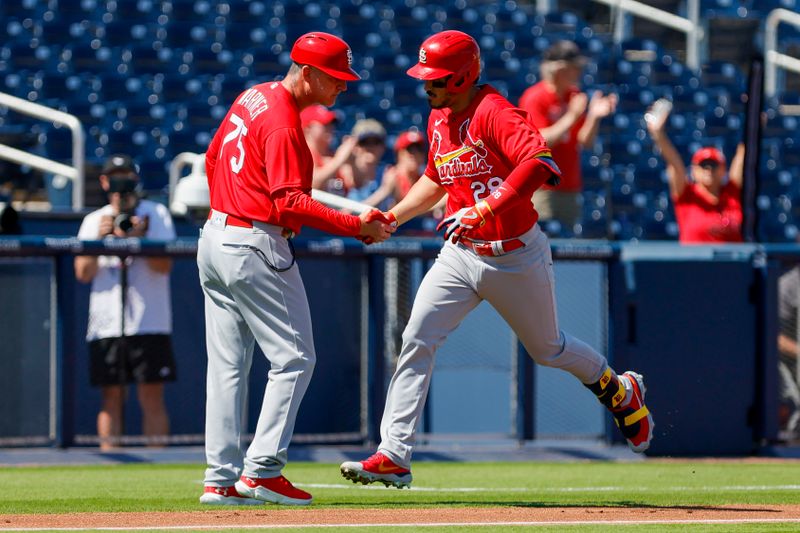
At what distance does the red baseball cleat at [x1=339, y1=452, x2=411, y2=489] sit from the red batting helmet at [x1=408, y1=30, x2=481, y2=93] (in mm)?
1527

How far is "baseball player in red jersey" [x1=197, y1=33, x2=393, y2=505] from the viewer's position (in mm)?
Result: 5766

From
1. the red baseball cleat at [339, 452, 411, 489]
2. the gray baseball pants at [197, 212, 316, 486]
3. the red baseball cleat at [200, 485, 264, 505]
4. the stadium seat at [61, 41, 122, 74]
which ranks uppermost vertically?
the stadium seat at [61, 41, 122, 74]

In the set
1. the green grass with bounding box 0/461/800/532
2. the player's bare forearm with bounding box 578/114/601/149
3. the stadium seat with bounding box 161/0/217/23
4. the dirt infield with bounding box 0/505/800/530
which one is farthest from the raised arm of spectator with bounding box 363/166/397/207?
the stadium seat with bounding box 161/0/217/23

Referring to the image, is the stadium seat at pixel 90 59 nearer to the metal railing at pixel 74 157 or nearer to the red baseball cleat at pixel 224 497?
the metal railing at pixel 74 157

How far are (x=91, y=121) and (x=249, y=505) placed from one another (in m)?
10.2

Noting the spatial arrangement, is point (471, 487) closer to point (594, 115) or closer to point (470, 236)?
point (470, 236)

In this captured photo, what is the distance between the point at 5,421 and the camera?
338 inches

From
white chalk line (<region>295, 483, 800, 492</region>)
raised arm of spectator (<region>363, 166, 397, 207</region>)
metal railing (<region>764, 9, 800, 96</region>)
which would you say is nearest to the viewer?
white chalk line (<region>295, 483, 800, 492</region>)

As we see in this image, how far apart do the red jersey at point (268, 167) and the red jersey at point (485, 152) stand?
0.49m

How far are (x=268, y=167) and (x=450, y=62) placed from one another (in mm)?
866

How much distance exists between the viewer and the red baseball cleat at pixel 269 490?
579cm

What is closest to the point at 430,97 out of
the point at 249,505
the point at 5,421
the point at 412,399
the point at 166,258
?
the point at 412,399

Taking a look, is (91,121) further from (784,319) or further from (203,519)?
(203,519)

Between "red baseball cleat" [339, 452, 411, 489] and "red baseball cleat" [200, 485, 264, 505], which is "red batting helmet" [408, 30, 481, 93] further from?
"red baseball cleat" [200, 485, 264, 505]
